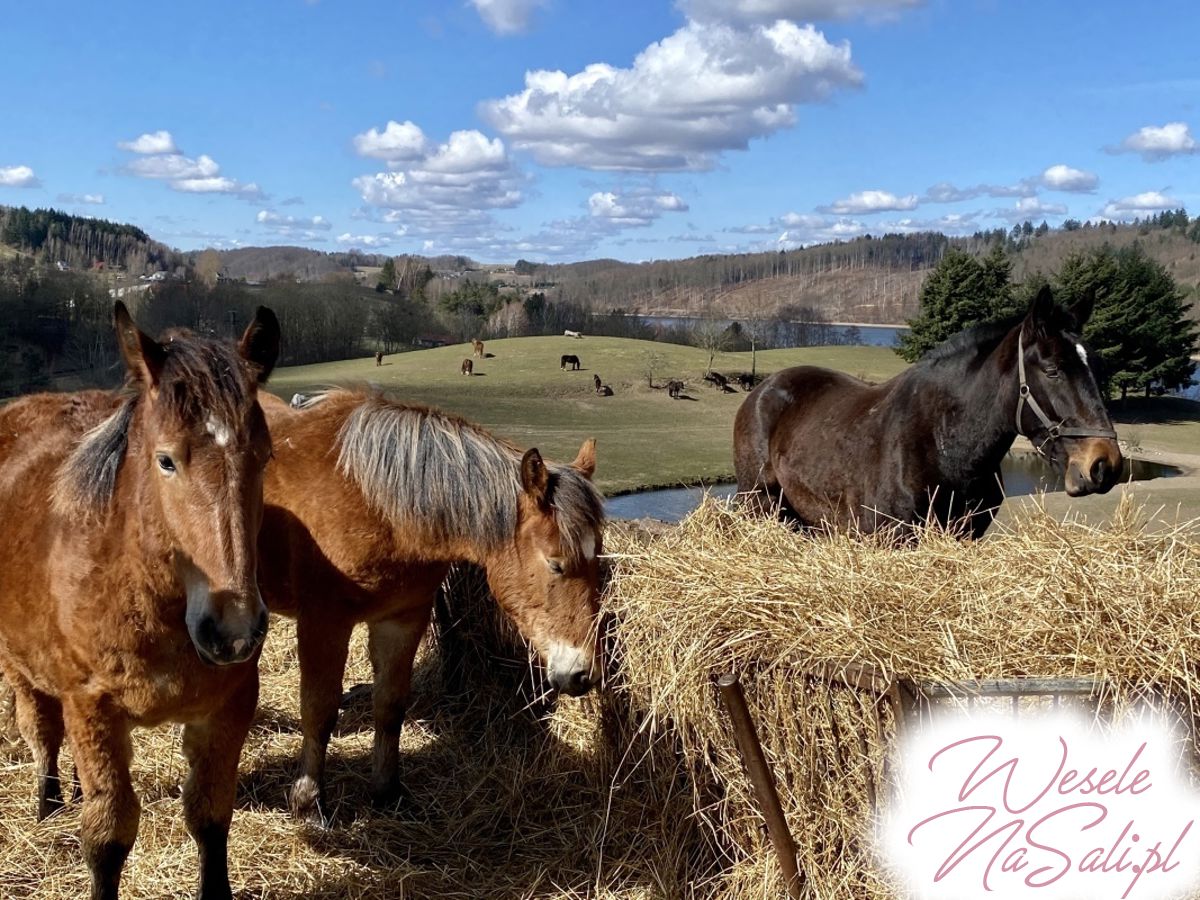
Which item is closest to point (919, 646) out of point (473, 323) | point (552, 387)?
point (552, 387)

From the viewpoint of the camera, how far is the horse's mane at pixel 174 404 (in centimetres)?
241

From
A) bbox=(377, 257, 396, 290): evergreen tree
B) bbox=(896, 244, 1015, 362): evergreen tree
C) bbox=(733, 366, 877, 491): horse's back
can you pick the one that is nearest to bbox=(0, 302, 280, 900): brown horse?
bbox=(733, 366, 877, 491): horse's back

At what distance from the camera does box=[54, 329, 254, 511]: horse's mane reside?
95.0 inches

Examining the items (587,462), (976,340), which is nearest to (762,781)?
(587,462)

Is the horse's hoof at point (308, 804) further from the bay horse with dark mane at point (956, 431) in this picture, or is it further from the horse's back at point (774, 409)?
the horse's back at point (774, 409)

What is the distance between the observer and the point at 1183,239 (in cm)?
11562

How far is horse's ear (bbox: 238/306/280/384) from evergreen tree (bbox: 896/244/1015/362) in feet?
114

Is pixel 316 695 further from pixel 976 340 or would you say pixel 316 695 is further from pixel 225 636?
pixel 976 340

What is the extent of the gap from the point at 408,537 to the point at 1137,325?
140 feet

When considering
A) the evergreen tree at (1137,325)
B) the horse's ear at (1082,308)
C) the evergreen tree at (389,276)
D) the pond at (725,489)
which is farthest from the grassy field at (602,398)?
the evergreen tree at (389,276)

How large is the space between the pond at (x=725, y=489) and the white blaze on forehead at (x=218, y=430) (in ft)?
41.1

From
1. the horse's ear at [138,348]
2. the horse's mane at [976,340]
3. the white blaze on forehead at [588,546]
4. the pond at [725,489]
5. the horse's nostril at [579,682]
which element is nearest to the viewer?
the horse's ear at [138,348]

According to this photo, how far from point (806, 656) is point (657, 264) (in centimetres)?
15910

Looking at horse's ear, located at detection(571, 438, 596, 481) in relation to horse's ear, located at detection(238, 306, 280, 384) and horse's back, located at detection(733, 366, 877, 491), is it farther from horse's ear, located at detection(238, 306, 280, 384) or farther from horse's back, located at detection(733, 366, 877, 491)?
horse's back, located at detection(733, 366, 877, 491)
